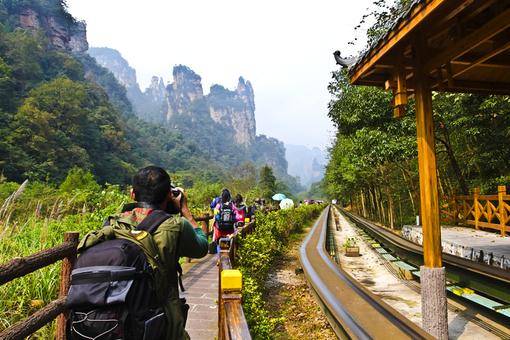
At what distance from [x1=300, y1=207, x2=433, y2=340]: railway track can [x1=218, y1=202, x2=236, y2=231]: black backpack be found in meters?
1.80

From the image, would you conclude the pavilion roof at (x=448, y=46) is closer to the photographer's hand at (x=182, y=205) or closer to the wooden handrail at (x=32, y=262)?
the photographer's hand at (x=182, y=205)

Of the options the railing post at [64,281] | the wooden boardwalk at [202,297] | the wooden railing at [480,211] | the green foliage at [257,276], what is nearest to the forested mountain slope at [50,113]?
the wooden boardwalk at [202,297]

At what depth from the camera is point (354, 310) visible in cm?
464

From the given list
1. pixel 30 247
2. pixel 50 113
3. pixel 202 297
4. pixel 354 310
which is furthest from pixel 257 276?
pixel 50 113

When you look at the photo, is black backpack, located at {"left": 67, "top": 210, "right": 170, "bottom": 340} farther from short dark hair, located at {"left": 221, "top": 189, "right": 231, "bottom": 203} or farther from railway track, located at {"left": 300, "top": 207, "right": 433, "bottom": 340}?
short dark hair, located at {"left": 221, "top": 189, "right": 231, "bottom": 203}

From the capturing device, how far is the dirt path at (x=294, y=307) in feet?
15.7

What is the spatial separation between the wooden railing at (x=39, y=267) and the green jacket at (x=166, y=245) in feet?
2.53

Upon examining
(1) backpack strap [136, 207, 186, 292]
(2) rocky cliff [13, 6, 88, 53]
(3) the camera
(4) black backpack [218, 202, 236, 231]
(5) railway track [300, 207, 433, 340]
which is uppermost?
(2) rocky cliff [13, 6, 88, 53]

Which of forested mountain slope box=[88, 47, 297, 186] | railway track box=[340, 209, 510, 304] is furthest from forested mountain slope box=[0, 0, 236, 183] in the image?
forested mountain slope box=[88, 47, 297, 186]

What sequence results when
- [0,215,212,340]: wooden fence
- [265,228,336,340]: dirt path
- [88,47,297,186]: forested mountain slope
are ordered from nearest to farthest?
[0,215,212,340]: wooden fence < [265,228,336,340]: dirt path < [88,47,297,186]: forested mountain slope

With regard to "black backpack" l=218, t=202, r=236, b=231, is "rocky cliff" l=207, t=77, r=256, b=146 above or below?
above

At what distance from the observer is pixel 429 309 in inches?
165

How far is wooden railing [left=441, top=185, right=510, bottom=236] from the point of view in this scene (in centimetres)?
932

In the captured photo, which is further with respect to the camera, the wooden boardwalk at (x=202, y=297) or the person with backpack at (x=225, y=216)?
the person with backpack at (x=225, y=216)
